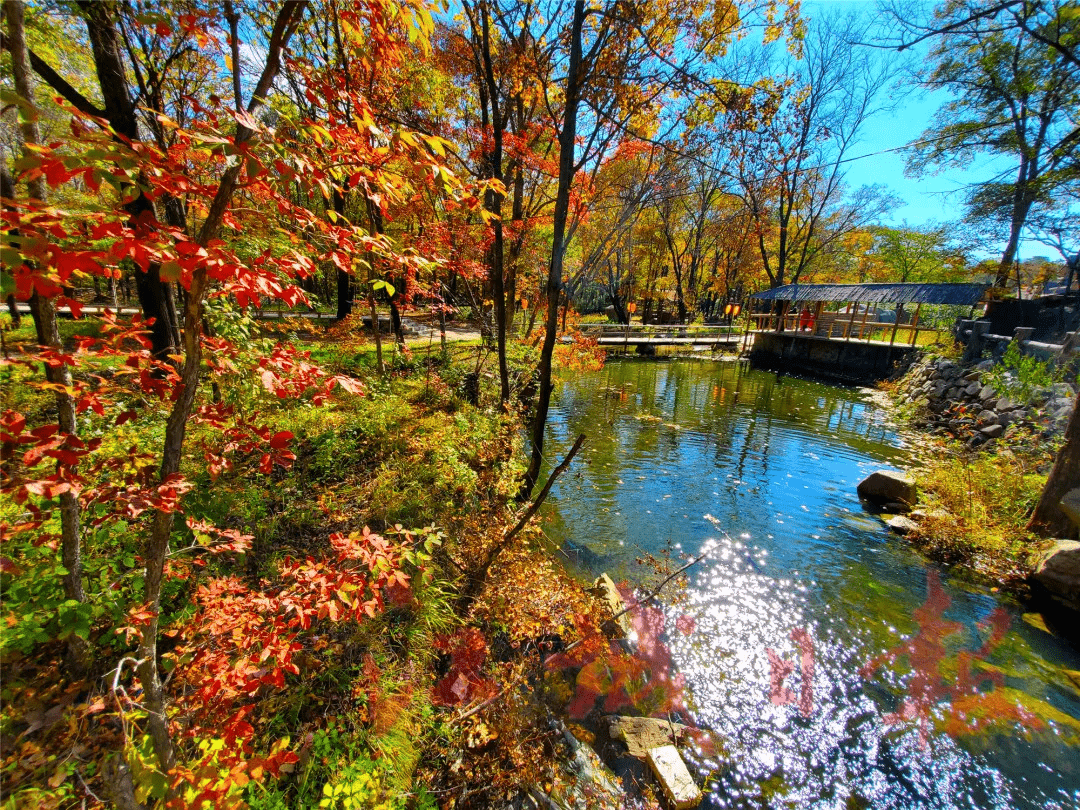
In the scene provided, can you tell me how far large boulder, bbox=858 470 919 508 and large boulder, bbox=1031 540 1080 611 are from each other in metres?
2.24

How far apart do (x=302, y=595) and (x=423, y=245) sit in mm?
6612

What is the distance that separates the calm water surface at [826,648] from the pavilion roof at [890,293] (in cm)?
1448

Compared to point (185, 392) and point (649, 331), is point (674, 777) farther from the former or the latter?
point (649, 331)

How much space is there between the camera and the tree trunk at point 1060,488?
18.9 ft

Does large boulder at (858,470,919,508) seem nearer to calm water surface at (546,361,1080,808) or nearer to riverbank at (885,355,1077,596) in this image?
riverbank at (885,355,1077,596)

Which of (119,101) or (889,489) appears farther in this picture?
(889,489)

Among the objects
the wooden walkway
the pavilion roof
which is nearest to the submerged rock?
the pavilion roof

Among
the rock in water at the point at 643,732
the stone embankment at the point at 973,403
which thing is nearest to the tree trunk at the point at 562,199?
the rock in water at the point at 643,732

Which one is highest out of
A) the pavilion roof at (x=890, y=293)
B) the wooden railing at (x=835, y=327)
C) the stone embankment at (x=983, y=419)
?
the pavilion roof at (x=890, y=293)

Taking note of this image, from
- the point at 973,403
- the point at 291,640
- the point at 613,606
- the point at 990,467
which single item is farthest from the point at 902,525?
the point at 291,640

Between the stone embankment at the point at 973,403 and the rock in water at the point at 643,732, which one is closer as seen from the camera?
the rock in water at the point at 643,732

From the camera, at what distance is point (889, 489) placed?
797 centimetres

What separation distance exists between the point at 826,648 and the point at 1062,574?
3337mm

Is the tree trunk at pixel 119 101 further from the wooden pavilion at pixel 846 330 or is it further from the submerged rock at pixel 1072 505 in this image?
the wooden pavilion at pixel 846 330
